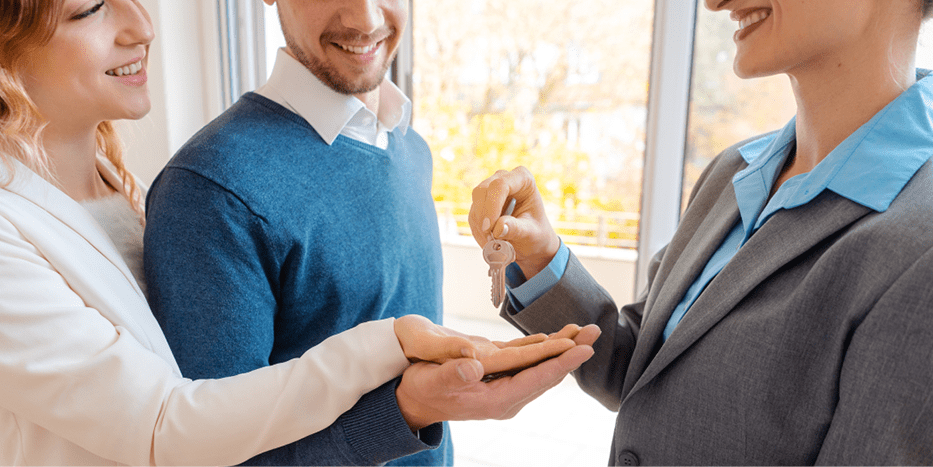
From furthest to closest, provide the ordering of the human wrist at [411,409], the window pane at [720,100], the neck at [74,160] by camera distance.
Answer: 1. the window pane at [720,100]
2. the neck at [74,160]
3. the human wrist at [411,409]

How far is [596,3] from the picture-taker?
11.5 ft

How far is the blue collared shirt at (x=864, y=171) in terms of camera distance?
0.67 metres

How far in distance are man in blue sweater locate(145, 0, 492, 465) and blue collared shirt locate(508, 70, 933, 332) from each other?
1.60 ft

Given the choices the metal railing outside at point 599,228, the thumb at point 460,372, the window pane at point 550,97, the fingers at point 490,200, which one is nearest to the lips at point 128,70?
the fingers at point 490,200

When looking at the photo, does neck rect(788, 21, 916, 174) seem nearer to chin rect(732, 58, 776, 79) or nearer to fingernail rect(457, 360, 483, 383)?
chin rect(732, 58, 776, 79)

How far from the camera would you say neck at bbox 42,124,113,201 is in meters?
→ 0.95

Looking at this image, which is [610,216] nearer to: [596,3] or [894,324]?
[596,3]

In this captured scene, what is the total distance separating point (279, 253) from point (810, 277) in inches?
28.6

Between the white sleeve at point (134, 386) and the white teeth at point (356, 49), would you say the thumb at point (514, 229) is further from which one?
the white teeth at point (356, 49)

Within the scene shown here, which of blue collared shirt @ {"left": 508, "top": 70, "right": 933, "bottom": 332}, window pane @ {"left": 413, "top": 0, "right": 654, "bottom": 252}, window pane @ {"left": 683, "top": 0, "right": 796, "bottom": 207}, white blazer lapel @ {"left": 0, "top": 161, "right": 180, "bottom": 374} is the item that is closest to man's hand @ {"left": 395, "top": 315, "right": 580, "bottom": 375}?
blue collared shirt @ {"left": 508, "top": 70, "right": 933, "bottom": 332}

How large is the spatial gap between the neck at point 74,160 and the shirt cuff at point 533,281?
0.74 metres

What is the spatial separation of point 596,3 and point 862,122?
2995 millimetres

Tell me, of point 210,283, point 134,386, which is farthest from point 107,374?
point 210,283

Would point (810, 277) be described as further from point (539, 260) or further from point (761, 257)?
point (539, 260)
